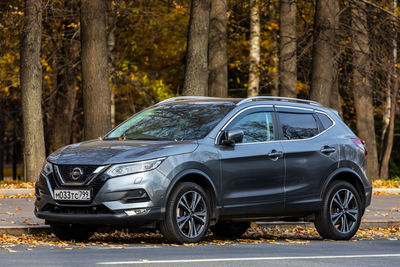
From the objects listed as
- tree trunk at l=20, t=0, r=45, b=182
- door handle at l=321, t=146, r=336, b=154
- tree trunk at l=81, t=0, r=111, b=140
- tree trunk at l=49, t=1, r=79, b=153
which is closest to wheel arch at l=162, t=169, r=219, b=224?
door handle at l=321, t=146, r=336, b=154

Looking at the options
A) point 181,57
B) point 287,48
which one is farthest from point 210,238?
point 181,57

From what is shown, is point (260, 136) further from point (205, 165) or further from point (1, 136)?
point (1, 136)

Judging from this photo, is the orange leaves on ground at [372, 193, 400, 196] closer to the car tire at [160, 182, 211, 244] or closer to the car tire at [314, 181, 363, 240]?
the car tire at [314, 181, 363, 240]

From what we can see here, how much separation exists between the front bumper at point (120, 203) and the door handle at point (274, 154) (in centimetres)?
170

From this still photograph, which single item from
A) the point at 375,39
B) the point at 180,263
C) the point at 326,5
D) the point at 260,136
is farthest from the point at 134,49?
the point at 180,263

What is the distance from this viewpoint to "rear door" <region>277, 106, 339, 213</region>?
36.7 feet

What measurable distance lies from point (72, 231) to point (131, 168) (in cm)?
154

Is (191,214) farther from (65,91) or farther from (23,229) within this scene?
(65,91)

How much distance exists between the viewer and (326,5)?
22078 mm

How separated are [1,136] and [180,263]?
40.1 metres

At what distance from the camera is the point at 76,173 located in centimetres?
975

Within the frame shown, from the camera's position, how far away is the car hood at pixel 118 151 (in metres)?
9.71

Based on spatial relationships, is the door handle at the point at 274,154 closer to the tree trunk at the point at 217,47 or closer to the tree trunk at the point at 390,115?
the tree trunk at the point at 217,47

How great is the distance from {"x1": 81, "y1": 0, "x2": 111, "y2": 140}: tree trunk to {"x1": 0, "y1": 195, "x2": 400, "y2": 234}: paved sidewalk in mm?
2791
